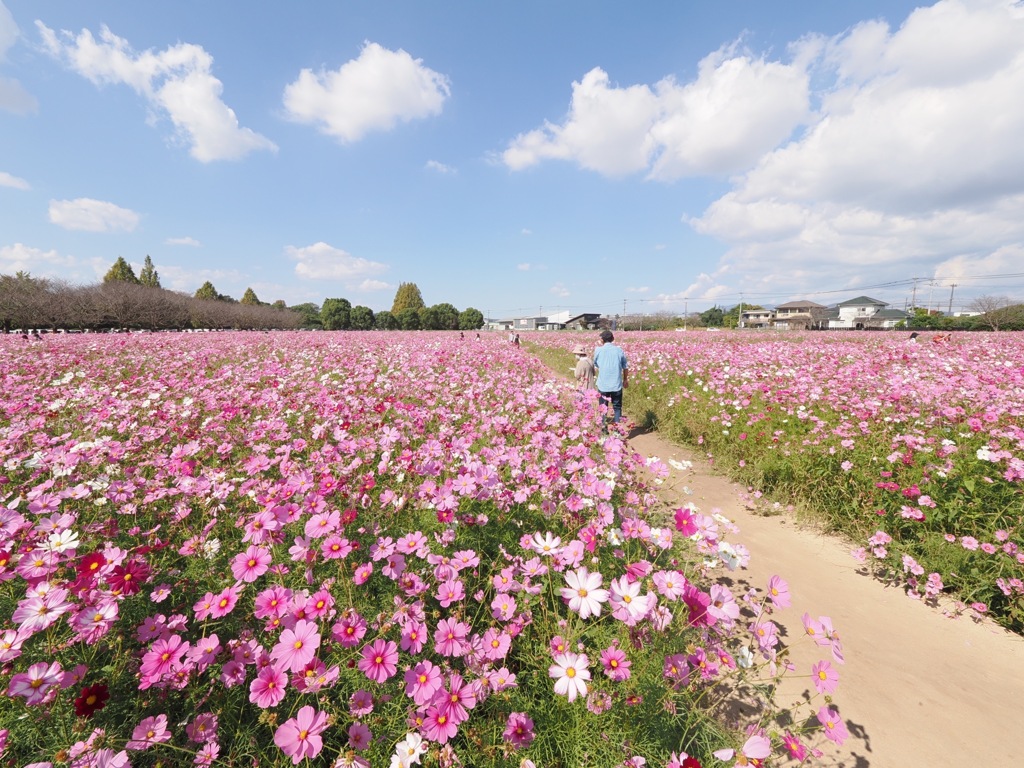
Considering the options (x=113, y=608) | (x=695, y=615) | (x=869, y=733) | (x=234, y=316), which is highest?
(x=234, y=316)

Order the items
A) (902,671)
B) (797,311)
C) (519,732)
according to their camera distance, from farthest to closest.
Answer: (797,311), (902,671), (519,732)

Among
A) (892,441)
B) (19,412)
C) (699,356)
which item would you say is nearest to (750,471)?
(892,441)

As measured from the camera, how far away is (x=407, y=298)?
75.5 metres

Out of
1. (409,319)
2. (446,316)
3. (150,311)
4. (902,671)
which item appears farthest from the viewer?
(446,316)

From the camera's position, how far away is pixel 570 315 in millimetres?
117938

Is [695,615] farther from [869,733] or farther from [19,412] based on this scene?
[19,412]

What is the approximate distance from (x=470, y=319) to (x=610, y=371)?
67.9 m

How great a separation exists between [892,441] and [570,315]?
116325 mm

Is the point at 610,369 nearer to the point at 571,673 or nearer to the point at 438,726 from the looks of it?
the point at 571,673

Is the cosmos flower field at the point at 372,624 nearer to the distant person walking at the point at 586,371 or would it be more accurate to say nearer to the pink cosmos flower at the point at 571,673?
the pink cosmos flower at the point at 571,673

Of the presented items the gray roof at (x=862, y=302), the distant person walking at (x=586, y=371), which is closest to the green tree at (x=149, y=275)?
the distant person walking at (x=586, y=371)

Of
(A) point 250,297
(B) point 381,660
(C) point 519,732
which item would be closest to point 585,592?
(C) point 519,732

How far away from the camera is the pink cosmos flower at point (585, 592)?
1551 millimetres

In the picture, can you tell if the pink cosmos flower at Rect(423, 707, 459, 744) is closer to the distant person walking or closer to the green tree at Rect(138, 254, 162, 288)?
the distant person walking
